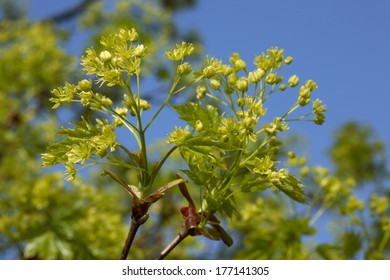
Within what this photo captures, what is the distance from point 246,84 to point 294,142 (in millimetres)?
4617

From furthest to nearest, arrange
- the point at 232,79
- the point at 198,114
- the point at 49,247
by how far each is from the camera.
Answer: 1. the point at 49,247
2. the point at 232,79
3. the point at 198,114

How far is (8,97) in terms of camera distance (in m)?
5.70

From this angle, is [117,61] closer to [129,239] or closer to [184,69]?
[184,69]

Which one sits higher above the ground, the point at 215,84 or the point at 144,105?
the point at 215,84

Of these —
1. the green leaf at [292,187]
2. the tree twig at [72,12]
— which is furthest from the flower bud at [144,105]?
the tree twig at [72,12]

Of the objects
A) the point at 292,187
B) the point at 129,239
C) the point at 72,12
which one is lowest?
the point at 129,239

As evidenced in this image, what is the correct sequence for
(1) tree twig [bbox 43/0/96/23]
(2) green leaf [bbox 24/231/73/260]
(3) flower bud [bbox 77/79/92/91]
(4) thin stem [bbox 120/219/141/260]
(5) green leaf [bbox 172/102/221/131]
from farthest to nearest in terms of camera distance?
(1) tree twig [bbox 43/0/96/23] → (2) green leaf [bbox 24/231/73/260] → (5) green leaf [bbox 172/102/221/131] → (3) flower bud [bbox 77/79/92/91] → (4) thin stem [bbox 120/219/141/260]

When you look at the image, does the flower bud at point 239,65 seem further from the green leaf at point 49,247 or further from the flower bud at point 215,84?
the green leaf at point 49,247

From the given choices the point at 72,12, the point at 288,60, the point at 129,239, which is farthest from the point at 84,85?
the point at 72,12

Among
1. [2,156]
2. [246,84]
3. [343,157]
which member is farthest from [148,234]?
[343,157]

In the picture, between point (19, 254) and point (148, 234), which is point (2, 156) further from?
point (19, 254)

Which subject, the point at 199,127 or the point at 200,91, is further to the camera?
the point at 200,91

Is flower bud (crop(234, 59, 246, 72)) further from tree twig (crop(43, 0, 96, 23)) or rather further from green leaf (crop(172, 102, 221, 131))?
tree twig (crop(43, 0, 96, 23))

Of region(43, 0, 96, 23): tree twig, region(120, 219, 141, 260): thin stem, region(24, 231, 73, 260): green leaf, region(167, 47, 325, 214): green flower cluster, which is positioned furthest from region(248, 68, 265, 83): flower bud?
region(43, 0, 96, 23): tree twig
